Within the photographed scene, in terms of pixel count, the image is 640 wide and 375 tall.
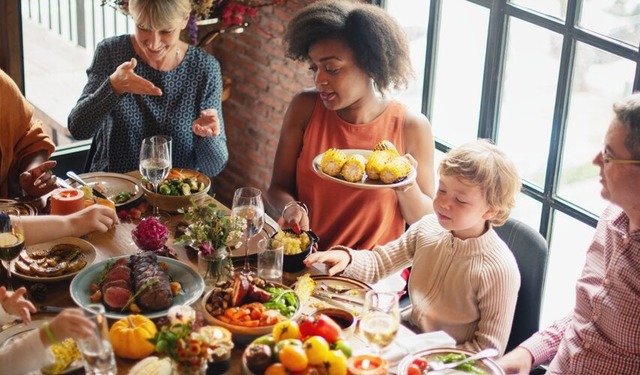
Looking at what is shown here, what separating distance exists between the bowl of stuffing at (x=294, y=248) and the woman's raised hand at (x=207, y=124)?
2.41ft

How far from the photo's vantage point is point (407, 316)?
2955mm

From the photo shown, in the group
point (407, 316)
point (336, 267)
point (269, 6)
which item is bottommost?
point (407, 316)

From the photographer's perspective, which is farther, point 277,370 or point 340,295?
point 340,295

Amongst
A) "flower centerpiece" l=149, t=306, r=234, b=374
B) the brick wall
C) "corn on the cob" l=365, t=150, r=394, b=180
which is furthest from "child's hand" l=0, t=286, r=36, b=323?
the brick wall

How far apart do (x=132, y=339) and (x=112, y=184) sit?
118 cm

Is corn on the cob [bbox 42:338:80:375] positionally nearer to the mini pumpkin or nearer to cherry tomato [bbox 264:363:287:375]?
the mini pumpkin

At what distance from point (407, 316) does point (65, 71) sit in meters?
2.85

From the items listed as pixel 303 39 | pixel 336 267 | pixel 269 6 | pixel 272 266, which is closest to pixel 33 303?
pixel 272 266

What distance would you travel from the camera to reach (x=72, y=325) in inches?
78.7

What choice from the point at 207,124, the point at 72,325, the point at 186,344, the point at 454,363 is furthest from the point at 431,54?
the point at 72,325

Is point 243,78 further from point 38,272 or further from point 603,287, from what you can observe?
point 603,287

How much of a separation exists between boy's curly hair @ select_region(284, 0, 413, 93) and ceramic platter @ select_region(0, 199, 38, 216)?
1135mm

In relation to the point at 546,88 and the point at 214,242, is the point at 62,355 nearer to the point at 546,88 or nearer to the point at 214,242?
the point at 214,242

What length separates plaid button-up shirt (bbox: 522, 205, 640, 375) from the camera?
2504 mm
